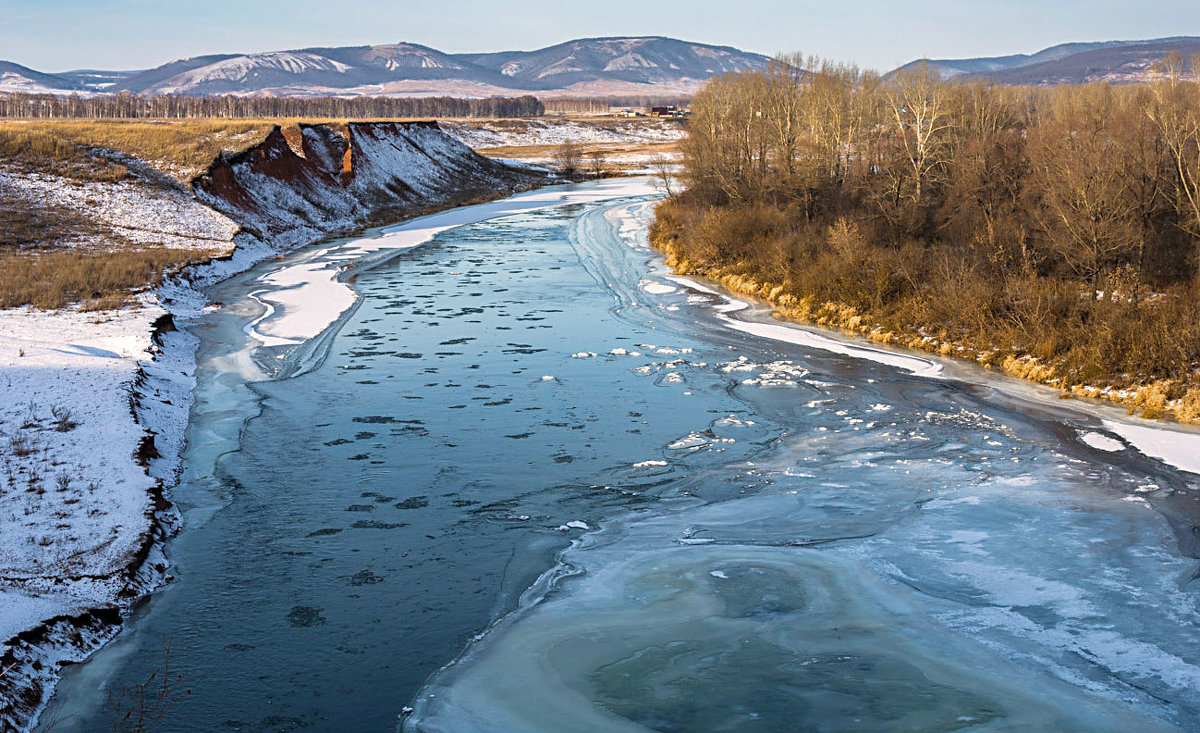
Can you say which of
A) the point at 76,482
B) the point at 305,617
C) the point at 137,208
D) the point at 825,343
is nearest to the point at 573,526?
the point at 305,617

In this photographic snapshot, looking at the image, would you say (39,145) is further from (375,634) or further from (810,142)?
(375,634)

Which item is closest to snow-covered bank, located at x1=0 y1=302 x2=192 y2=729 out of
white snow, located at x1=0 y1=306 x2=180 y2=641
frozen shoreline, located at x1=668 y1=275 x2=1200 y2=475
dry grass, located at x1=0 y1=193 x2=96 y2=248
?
white snow, located at x1=0 y1=306 x2=180 y2=641

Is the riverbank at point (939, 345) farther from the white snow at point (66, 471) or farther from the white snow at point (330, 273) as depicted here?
the white snow at point (66, 471)

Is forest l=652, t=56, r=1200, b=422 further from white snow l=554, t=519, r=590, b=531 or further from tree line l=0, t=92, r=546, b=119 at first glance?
tree line l=0, t=92, r=546, b=119

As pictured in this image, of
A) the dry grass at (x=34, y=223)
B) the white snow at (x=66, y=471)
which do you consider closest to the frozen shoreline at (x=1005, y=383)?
the white snow at (x=66, y=471)

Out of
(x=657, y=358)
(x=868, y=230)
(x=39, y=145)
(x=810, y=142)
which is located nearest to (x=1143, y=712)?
(x=657, y=358)

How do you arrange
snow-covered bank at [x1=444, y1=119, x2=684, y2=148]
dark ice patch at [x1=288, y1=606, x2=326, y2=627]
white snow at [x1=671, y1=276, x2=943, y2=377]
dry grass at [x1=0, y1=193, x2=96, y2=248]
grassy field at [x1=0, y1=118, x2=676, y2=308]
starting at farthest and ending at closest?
1. snow-covered bank at [x1=444, y1=119, x2=684, y2=148]
2. dry grass at [x1=0, y1=193, x2=96, y2=248]
3. grassy field at [x1=0, y1=118, x2=676, y2=308]
4. white snow at [x1=671, y1=276, x2=943, y2=377]
5. dark ice patch at [x1=288, y1=606, x2=326, y2=627]

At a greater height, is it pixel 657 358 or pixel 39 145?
Answer: pixel 39 145
